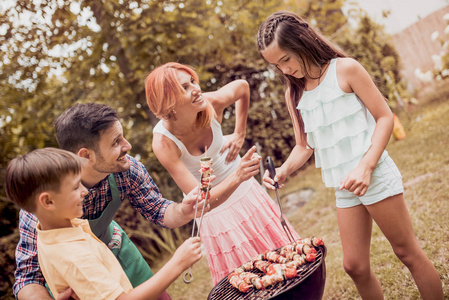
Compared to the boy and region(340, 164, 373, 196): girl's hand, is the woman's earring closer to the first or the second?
the boy

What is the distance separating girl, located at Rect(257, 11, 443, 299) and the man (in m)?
0.83

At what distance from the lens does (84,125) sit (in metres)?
2.12

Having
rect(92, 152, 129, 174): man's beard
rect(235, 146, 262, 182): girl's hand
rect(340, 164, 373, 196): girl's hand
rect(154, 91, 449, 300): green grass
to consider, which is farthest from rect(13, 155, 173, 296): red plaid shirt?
rect(154, 91, 449, 300): green grass

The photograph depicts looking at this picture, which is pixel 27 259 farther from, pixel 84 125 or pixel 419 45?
pixel 419 45

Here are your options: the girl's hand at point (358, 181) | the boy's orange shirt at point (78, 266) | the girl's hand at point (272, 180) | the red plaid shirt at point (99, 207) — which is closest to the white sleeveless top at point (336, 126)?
the girl's hand at point (358, 181)

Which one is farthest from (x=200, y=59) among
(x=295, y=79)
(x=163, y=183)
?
(x=295, y=79)

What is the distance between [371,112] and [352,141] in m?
0.17

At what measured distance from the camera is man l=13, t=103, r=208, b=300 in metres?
1.96

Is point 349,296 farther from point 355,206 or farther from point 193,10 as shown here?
point 193,10

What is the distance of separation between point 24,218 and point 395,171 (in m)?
1.94

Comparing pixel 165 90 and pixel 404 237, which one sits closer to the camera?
pixel 404 237

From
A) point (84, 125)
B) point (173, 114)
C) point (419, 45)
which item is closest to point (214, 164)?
point (173, 114)

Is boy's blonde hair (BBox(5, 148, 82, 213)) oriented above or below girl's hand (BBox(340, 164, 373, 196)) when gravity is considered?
above

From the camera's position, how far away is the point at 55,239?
5.19 feet
